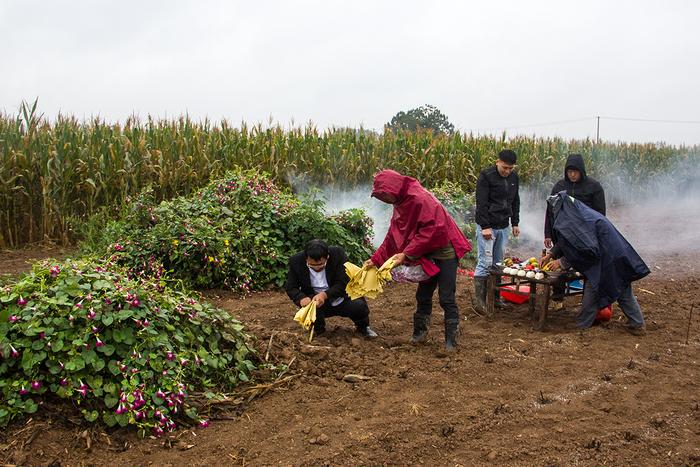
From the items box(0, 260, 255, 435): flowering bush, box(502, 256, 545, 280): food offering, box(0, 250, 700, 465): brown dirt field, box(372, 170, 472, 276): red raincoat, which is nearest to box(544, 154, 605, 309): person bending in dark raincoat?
box(502, 256, 545, 280): food offering

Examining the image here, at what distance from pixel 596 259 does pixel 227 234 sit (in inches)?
160

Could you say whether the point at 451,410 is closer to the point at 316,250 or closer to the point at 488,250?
the point at 316,250

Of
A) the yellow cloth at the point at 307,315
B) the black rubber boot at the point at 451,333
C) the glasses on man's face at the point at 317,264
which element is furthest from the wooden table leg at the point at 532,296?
the yellow cloth at the point at 307,315

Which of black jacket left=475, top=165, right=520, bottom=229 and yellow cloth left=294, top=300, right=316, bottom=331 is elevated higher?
black jacket left=475, top=165, right=520, bottom=229

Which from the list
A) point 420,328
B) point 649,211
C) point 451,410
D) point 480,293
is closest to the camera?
point 451,410

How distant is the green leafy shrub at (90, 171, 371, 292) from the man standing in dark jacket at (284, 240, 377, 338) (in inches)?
83.0

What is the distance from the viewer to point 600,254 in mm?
6145

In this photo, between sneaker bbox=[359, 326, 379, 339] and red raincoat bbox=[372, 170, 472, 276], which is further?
sneaker bbox=[359, 326, 379, 339]

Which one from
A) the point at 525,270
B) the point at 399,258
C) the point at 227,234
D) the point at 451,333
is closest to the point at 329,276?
the point at 399,258

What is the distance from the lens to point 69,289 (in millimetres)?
3996

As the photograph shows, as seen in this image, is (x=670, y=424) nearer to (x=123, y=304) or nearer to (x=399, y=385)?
(x=399, y=385)

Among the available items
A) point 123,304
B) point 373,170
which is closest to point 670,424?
point 123,304

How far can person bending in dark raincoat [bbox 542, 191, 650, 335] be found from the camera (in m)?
6.09

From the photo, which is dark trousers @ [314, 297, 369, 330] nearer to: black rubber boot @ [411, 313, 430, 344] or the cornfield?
black rubber boot @ [411, 313, 430, 344]
